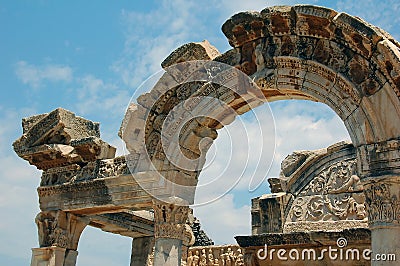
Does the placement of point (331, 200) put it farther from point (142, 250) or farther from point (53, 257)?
point (53, 257)

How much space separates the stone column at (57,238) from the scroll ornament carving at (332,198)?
424cm

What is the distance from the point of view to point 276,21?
8945 millimetres

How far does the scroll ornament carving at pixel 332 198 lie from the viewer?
11.1 meters

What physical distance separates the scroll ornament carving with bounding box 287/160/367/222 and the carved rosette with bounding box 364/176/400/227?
11.5 feet

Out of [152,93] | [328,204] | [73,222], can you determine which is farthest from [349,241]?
[73,222]

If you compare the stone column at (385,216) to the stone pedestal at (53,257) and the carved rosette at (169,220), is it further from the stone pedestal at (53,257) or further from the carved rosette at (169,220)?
the stone pedestal at (53,257)

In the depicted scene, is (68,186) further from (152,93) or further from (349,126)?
(349,126)

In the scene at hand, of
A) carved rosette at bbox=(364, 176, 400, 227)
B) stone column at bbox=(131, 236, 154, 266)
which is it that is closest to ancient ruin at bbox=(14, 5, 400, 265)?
carved rosette at bbox=(364, 176, 400, 227)

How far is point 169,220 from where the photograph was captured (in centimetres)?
980

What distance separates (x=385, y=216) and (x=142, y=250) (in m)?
8.23

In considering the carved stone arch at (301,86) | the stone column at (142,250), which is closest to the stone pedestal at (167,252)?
the carved stone arch at (301,86)

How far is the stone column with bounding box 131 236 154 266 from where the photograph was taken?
47.0 ft

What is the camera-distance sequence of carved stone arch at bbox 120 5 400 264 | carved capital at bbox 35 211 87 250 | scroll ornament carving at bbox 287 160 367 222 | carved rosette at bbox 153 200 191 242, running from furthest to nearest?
carved capital at bbox 35 211 87 250 → scroll ornament carving at bbox 287 160 367 222 → carved rosette at bbox 153 200 191 242 → carved stone arch at bbox 120 5 400 264

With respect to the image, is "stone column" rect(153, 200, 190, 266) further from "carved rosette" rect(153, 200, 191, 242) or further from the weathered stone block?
the weathered stone block
